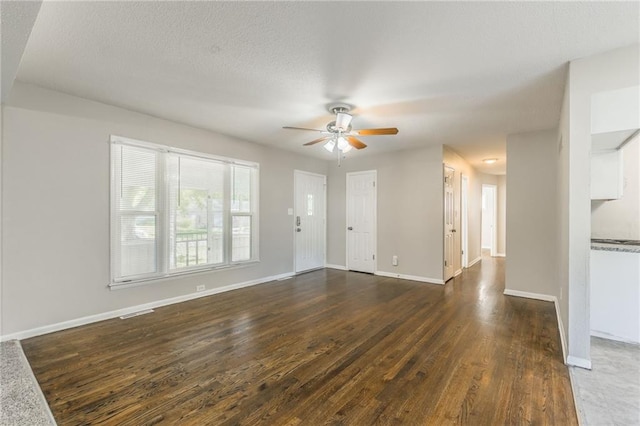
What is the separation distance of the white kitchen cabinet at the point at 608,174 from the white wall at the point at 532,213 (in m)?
0.97

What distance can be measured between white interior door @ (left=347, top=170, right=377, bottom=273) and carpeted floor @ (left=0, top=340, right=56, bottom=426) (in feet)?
16.6

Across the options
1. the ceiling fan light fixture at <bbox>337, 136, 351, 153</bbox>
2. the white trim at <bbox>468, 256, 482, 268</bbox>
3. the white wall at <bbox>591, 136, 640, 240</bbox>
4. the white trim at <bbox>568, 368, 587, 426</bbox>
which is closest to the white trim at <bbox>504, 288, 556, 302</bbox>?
the white wall at <bbox>591, 136, 640, 240</bbox>

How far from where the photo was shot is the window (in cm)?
354

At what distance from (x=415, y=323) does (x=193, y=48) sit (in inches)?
136

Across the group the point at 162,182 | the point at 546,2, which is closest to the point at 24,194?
the point at 162,182

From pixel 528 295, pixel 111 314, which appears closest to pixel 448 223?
pixel 528 295

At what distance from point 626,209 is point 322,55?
391cm

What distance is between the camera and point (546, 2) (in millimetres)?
1718

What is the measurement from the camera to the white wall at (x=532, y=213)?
4188 mm

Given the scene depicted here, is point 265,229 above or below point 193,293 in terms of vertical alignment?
above

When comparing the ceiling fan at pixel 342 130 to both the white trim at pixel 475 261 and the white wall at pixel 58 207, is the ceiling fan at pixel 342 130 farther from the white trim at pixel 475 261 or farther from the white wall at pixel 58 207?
the white trim at pixel 475 261

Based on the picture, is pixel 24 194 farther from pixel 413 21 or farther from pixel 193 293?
pixel 413 21

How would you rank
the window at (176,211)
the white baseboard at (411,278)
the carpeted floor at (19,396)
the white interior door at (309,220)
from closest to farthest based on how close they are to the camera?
the carpeted floor at (19,396), the window at (176,211), the white baseboard at (411,278), the white interior door at (309,220)

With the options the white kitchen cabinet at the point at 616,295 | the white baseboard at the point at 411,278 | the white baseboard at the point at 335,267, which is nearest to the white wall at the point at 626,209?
the white kitchen cabinet at the point at 616,295
